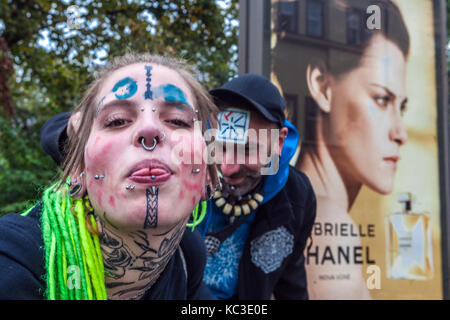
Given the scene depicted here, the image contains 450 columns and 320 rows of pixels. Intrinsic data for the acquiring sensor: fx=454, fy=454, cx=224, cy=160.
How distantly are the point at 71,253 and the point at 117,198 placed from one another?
231 mm

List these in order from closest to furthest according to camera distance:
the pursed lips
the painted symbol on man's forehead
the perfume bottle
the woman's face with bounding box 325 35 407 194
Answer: the pursed lips, the painted symbol on man's forehead, the woman's face with bounding box 325 35 407 194, the perfume bottle

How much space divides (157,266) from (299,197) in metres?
1.42

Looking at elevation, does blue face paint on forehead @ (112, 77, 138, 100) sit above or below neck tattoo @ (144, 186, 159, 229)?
above

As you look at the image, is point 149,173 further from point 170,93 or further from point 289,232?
point 289,232

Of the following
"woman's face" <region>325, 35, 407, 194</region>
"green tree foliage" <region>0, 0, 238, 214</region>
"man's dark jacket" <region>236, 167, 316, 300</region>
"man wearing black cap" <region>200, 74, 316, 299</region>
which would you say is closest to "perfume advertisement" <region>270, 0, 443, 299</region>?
"woman's face" <region>325, 35, 407, 194</region>

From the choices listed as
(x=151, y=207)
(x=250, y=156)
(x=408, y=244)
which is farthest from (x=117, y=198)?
(x=408, y=244)

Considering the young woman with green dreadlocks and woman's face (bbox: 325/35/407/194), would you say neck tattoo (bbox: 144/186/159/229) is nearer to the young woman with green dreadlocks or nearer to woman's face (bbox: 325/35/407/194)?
the young woman with green dreadlocks

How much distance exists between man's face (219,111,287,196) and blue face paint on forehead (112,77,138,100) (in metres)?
1.00

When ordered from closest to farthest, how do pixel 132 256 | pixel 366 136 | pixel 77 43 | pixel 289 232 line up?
pixel 132 256 → pixel 289 232 → pixel 366 136 → pixel 77 43

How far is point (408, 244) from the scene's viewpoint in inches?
158

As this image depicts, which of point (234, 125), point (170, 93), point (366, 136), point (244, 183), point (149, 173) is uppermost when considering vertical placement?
point (366, 136)

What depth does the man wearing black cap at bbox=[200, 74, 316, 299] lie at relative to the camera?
7.88 ft

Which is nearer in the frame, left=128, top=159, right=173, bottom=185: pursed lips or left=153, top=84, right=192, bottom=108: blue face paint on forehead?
left=128, top=159, right=173, bottom=185: pursed lips

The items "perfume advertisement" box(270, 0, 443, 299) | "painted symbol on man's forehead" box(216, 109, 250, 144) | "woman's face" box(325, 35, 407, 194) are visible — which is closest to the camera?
"painted symbol on man's forehead" box(216, 109, 250, 144)
